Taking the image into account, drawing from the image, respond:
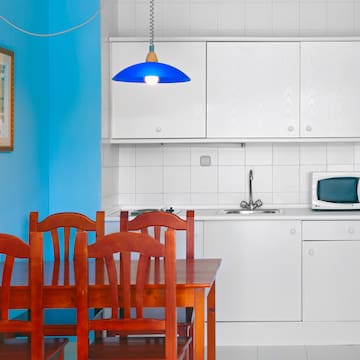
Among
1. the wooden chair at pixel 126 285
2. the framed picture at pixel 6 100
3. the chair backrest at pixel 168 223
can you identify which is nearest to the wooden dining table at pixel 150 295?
the wooden chair at pixel 126 285

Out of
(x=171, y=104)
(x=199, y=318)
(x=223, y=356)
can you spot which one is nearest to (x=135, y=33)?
(x=171, y=104)

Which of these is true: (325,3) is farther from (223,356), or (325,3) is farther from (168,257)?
(168,257)

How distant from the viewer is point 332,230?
4.53m

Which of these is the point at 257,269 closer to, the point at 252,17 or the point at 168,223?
the point at 168,223

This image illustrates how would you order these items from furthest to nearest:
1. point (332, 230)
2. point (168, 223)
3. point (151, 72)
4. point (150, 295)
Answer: point (332, 230), point (168, 223), point (151, 72), point (150, 295)

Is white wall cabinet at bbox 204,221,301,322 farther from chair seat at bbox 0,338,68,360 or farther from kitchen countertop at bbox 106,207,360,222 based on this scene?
chair seat at bbox 0,338,68,360

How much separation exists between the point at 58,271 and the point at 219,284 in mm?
1696

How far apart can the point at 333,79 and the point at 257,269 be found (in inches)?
55.3

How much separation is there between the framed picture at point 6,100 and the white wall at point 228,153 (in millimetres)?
1380

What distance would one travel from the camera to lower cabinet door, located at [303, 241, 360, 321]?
453cm

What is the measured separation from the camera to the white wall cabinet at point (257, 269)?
4551mm

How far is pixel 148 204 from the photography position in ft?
16.9

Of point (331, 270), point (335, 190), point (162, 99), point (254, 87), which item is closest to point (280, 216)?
point (331, 270)

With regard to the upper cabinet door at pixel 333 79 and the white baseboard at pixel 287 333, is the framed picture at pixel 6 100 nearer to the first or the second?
the white baseboard at pixel 287 333
